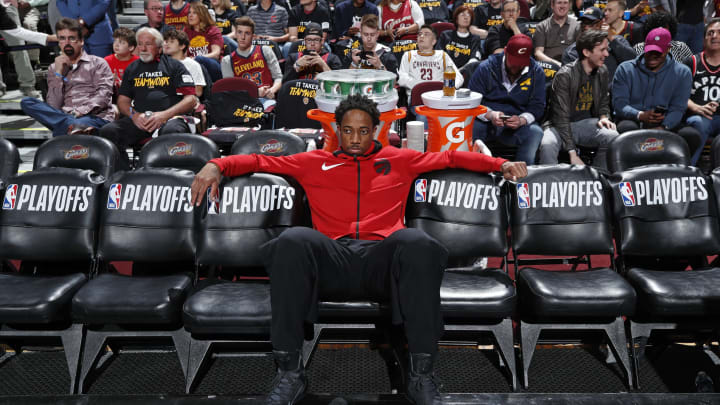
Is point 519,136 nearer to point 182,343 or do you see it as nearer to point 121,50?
point 182,343

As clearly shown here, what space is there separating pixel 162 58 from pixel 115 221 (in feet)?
8.78

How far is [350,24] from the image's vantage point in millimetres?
7609

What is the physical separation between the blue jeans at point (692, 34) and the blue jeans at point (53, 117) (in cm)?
635

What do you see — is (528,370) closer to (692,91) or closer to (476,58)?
(692,91)

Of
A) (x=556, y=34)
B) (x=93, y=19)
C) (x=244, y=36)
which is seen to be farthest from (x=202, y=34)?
(x=556, y=34)

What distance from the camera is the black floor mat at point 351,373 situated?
103 inches

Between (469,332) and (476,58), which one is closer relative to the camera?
(469,332)

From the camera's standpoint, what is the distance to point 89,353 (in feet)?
8.48

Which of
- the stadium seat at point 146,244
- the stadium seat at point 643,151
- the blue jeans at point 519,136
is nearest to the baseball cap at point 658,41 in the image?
the blue jeans at point 519,136

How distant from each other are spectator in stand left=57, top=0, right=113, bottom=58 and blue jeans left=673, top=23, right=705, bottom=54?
6.61 metres

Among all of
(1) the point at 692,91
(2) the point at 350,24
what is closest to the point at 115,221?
(1) the point at 692,91

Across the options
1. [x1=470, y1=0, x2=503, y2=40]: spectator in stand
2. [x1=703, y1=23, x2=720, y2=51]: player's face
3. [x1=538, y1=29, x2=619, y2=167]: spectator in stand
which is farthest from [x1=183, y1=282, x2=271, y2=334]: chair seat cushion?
[x1=470, y1=0, x2=503, y2=40]: spectator in stand

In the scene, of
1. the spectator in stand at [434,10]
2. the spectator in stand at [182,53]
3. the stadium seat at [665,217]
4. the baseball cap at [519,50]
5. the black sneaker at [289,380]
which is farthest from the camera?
the spectator in stand at [434,10]

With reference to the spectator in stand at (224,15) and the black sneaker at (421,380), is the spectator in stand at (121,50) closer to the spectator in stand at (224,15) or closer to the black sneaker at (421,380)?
the spectator in stand at (224,15)
